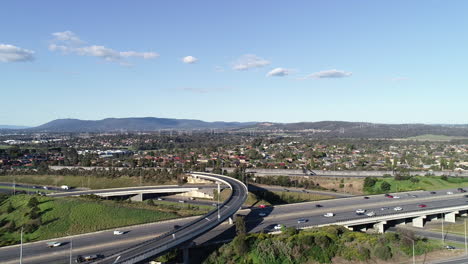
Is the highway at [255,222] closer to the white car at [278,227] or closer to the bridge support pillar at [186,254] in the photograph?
the white car at [278,227]

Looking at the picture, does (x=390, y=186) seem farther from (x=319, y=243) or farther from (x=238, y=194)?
(x=319, y=243)

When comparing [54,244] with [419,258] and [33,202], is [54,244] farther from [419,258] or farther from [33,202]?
[419,258]

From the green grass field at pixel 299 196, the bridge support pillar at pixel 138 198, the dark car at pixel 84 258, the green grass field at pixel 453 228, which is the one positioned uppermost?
the dark car at pixel 84 258

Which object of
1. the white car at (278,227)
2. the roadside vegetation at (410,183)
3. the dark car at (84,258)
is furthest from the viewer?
the roadside vegetation at (410,183)

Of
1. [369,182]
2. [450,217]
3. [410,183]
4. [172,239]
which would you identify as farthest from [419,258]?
[410,183]

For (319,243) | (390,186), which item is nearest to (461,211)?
(390,186)

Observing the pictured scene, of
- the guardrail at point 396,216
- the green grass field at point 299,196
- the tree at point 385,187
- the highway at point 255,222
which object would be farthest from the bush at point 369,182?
the guardrail at point 396,216

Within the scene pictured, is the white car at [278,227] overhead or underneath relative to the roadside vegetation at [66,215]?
overhead
